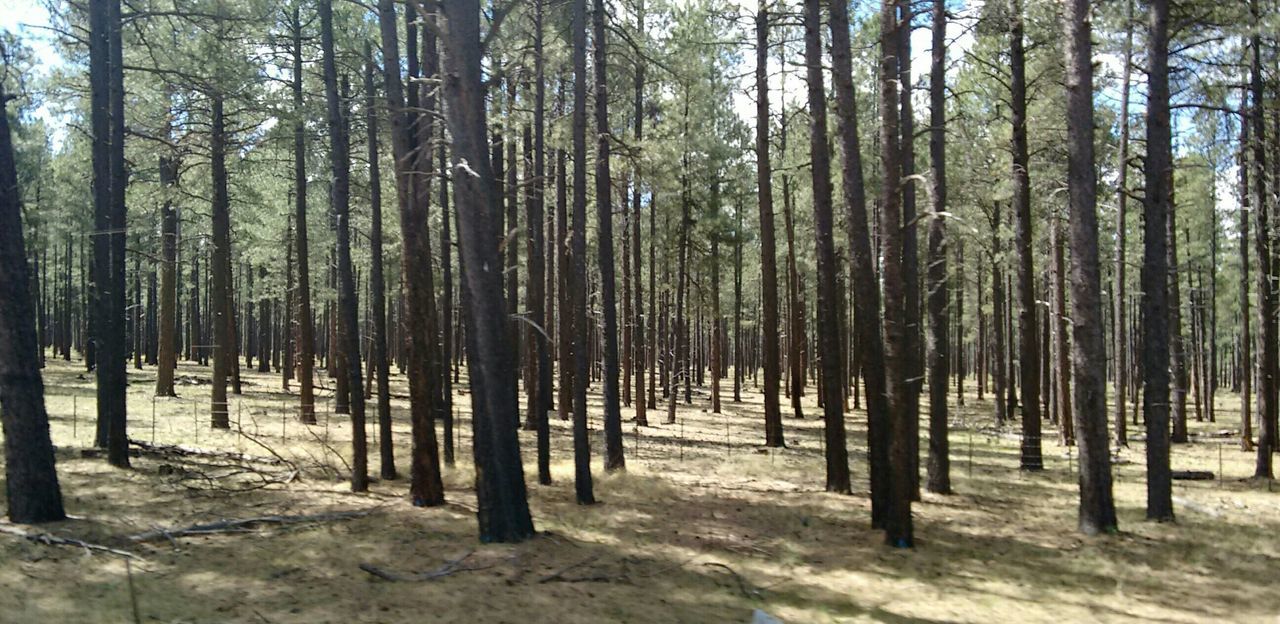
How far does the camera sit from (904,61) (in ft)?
46.1

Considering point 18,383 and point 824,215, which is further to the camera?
point 824,215

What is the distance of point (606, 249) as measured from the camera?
13555 millimetres

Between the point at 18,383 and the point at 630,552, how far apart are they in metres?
7.01

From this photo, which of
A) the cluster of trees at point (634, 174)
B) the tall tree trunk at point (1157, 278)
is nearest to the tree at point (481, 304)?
the cluster of trees at point (634, 174)

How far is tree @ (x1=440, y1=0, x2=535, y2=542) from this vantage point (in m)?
9.38

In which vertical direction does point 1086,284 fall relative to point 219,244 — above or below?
below

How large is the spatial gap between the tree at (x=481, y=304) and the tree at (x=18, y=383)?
466 centimetres

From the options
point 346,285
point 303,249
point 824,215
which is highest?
point 303,249

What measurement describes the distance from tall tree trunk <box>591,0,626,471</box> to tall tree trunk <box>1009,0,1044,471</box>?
24.2 feet

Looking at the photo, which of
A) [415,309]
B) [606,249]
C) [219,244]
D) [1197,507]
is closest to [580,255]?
[606,249]

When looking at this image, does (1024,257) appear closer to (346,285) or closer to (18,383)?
(346,285)

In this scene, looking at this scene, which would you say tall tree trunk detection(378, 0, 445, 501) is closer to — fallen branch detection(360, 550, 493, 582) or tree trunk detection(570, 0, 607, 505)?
tree trunk detection(570, 0, 607, 505)

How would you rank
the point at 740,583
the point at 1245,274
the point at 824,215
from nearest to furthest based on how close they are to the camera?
the point at 740,583 < the point at 824,215 < the point at 1245,274

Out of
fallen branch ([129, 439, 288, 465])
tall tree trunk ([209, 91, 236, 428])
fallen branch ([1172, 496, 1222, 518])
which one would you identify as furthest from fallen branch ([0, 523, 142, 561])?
fallen branch ([1172, 496, 1222, 518])
